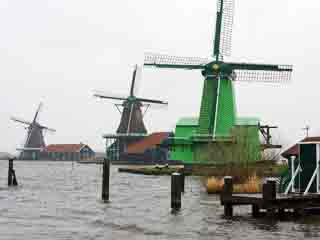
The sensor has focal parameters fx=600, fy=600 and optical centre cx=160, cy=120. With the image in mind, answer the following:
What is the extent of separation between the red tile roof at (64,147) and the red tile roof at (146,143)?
52.0 meters

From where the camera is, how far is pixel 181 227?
66.6 ft

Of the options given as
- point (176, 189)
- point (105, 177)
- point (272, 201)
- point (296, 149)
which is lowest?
point (272, 201)

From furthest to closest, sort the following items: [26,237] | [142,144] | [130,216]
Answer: [142,144], [130,216], [26,237]

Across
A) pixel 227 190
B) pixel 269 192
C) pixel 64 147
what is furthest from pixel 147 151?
Result: pixel 269 192

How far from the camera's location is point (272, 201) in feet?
Result: 67.8

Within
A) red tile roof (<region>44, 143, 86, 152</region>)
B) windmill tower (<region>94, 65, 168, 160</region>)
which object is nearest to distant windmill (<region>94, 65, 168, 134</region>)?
windmill tower (<region>94, 65, 168, 160</region>)

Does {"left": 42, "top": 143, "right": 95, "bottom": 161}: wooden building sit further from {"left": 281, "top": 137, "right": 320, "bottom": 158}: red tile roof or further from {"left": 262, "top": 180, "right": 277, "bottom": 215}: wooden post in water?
{"left": 262, "top": 180, "right": 277, "bottom": 215}: wooden post in water

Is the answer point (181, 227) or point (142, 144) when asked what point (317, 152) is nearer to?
point (181, 227)

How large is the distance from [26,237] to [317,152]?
36.2 feet

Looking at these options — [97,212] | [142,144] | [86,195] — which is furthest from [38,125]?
[97,212]

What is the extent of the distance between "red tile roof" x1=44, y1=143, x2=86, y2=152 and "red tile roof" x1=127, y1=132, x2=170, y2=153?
5200 centimetres

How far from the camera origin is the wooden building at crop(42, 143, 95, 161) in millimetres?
163625

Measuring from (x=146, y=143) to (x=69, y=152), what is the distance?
57.2m

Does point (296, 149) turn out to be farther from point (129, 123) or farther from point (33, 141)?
point (33, 141)
